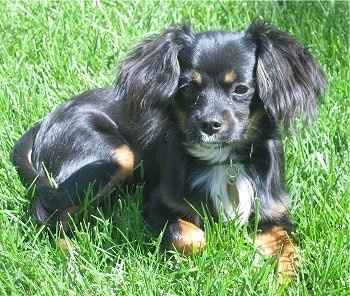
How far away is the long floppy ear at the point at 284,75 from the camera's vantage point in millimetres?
3732

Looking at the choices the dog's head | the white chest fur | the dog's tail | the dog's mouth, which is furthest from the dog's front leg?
the dog's tail

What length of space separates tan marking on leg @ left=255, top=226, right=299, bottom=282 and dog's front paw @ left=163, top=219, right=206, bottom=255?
0.28 metres

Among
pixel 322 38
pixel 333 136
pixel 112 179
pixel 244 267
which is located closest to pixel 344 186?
pixel 333 136

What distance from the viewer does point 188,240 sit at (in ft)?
12.3

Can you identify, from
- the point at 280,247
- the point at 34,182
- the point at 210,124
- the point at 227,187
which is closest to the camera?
the point at 210,124

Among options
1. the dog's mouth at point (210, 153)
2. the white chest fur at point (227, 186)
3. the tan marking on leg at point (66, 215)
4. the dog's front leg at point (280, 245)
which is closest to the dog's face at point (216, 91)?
the dog's mouth at point (210, 153)

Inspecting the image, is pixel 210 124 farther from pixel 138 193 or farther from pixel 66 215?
pixel 66 215

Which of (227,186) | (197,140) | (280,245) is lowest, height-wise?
(280,245)

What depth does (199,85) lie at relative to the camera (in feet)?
12.2

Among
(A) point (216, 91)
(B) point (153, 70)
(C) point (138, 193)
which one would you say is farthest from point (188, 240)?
(B) point (153, 70)

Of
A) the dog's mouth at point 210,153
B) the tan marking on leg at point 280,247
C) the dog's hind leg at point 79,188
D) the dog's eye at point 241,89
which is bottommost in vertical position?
the tan marking on leg at point 280,247

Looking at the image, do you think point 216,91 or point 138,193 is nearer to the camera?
point 216,91

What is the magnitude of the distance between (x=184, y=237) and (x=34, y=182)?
2.86ft

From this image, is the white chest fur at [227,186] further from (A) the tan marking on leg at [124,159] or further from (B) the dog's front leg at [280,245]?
(A) the tan marking on leg at [124,159]
